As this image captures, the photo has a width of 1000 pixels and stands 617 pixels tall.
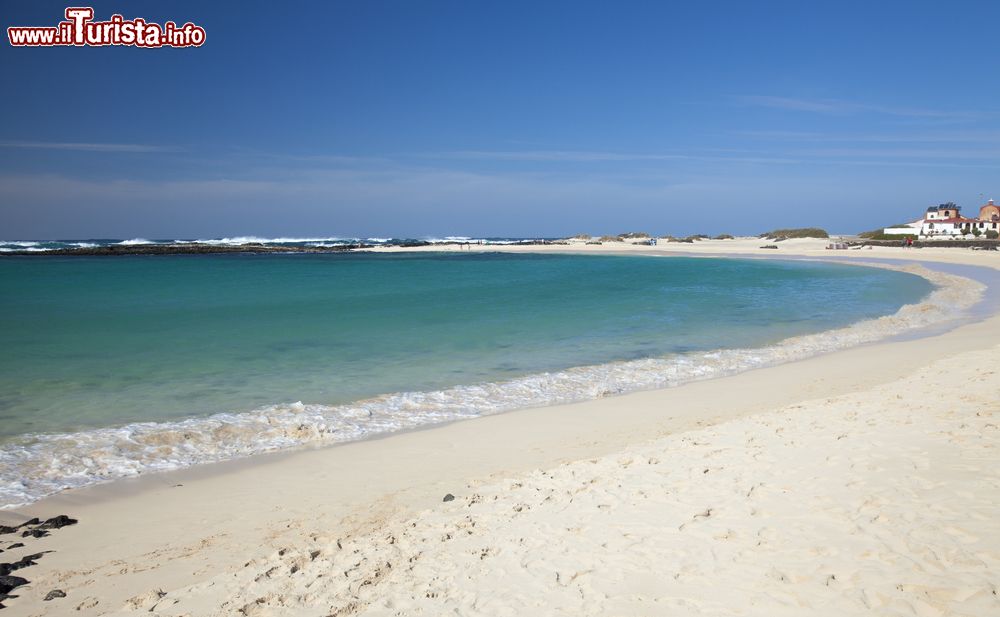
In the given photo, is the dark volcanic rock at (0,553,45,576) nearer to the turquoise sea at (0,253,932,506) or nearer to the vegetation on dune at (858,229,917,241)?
the turquoise sea at (0,253,932,506)

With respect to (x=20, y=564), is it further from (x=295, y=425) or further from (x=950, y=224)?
(x=950, y=224)

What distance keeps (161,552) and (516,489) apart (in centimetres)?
274

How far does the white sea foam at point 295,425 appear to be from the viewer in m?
6.41

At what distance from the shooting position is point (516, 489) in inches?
205

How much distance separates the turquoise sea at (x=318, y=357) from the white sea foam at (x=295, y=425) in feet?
0.10

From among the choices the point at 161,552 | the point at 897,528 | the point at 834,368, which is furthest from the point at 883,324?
the point at 161,552

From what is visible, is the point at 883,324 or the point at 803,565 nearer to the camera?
the point at 803,565

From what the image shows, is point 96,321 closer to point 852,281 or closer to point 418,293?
point 418,293

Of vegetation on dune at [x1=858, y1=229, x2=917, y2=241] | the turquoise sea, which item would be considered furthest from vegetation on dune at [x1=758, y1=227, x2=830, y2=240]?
the turquoise sea

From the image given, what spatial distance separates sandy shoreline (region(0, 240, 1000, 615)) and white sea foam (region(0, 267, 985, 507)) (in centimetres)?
50

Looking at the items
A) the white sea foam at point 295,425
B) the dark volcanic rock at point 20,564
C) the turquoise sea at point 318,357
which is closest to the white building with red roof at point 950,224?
the turquoise sea at point 318,357

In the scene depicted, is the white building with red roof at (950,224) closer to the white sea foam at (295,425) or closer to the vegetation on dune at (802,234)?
the vegetation on dune at (802,234)

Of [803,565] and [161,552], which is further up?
[803,565]

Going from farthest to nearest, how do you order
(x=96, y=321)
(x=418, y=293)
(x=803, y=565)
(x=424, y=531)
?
(x=418, y=293) < (x=96, y=321) < (x=424, y=531) < (x=803, y=565)
